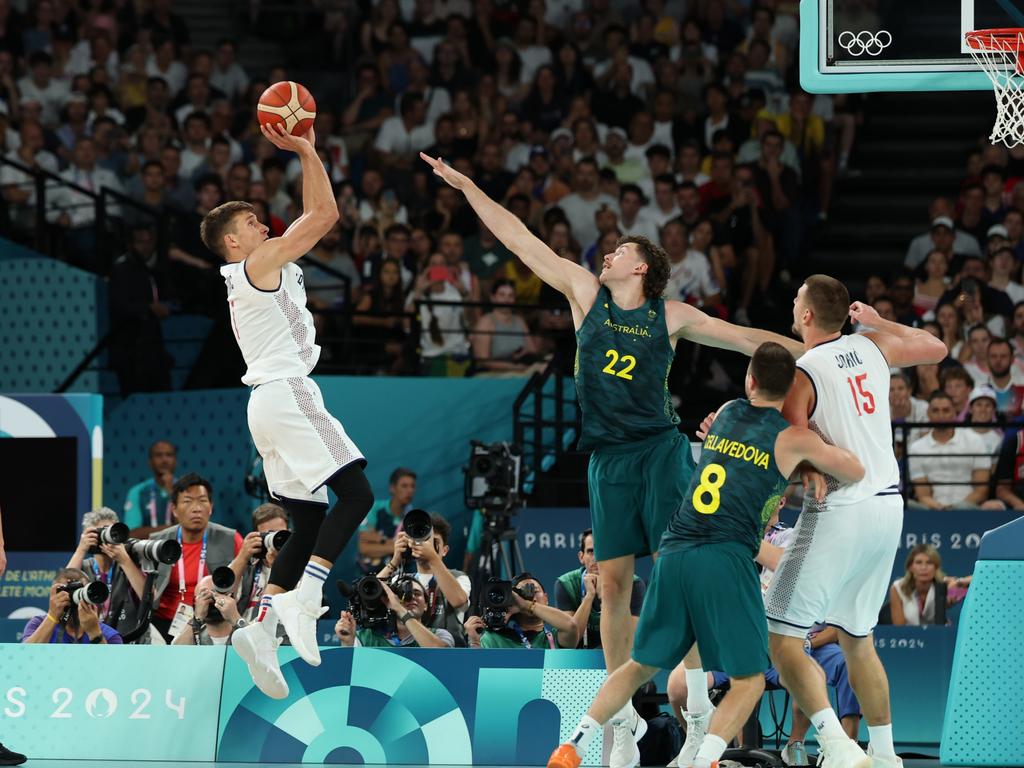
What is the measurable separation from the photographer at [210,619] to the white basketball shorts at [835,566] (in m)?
3.72

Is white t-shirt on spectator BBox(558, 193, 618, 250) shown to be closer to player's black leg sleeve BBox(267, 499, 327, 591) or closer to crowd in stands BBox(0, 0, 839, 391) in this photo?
crowd in stands BBox(0, 0, 839, 391)

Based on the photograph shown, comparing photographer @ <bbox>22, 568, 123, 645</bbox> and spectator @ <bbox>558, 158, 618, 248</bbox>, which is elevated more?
spectator @ <bbox>558, 158, 618, 248</bbox>

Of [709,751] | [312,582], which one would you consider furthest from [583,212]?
[709,751]

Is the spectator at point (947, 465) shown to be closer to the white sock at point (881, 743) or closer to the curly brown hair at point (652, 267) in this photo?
the white sock at point (881, 743)

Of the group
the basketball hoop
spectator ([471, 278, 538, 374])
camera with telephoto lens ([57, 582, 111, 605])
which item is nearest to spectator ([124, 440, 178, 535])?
spectator ([471, 278, 538, 374])

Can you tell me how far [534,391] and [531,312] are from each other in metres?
1.96

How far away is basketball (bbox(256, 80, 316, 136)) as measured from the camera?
8.95 m

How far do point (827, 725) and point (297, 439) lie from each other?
3.15 meters

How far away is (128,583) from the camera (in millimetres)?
11273

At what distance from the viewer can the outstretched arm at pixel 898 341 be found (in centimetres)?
888

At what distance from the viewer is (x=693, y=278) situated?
55.4 feet

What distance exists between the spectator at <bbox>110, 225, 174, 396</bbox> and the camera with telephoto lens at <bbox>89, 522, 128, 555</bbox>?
221 inches

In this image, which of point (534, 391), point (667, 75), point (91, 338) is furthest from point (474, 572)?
point (667, 75)

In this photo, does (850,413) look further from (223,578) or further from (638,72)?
(638,72)
